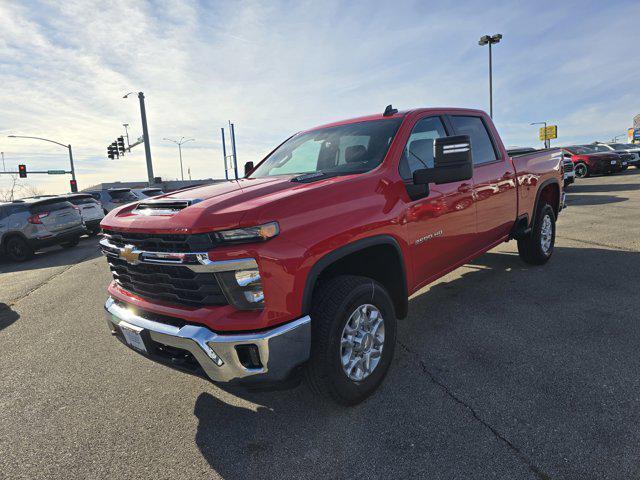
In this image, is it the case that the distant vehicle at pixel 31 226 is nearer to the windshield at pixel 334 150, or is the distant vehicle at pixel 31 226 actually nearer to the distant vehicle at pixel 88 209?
the distant vehicle at pixel 88 209

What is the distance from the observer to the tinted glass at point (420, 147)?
318 cm

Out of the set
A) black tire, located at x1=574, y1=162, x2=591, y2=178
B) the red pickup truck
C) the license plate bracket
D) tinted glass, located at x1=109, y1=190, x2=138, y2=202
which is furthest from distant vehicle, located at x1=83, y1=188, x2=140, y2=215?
black tire, located at x1=574, y1=162, x2=591, y2=178

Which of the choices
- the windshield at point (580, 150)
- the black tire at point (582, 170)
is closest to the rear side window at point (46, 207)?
the black tire at point (582, 170)

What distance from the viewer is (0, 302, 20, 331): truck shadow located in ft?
17.2

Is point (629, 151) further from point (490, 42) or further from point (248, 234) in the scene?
point (248, 234)

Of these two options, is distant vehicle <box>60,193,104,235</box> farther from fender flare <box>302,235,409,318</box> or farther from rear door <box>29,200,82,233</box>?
fender flare <box>302,235,409,318</box>

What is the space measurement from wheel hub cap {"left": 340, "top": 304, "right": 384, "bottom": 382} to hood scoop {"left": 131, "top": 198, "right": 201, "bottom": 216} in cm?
121

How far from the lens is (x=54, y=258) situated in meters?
10.8

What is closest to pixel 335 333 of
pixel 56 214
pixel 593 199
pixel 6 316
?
pixel 6 316

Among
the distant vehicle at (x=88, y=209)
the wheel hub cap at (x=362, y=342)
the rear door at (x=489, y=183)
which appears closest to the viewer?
the wheel hub cap at (x=362, y=342)

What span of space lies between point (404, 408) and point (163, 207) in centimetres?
200

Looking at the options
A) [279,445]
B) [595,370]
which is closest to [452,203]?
[595,370]

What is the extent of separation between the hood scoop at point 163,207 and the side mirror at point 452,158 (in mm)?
1608

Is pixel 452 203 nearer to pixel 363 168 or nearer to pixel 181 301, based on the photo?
pixel 363 168
